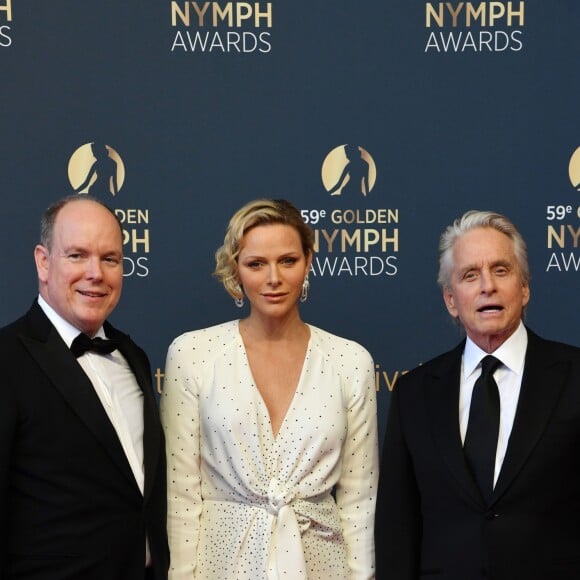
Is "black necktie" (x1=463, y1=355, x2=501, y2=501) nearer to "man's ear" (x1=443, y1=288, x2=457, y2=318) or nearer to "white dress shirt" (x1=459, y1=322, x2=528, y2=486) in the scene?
"white dress shirt" (x1=459, y1=322, x2=528, y2=486)

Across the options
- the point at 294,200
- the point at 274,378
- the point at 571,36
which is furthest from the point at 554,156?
the point at 274,378

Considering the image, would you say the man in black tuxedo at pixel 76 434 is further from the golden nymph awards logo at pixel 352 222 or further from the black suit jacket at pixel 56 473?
the golden nymph awards logo at pixel 352 222

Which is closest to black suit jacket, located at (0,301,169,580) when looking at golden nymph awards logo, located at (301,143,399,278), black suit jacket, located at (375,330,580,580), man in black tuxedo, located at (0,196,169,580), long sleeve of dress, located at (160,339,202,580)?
man in black tuxedo, located at (0,196,169,580)

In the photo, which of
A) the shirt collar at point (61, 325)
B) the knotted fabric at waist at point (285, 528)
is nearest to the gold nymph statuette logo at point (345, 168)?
the knotted fabric at waist at point (285, 528)

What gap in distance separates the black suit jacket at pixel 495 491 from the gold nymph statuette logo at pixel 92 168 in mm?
1588

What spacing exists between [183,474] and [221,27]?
5.85 feet

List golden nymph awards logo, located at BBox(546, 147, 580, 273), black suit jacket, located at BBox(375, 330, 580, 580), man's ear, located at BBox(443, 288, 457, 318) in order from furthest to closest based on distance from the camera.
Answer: golden nymph awards logo, located at BBox(546, 147, 580, 273)
man's ear, located at BBox(443, 288, 457, 318)
black suit jacket, located at BBox(375, 330, 580, 580)

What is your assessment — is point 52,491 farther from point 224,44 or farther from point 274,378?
point 224,44

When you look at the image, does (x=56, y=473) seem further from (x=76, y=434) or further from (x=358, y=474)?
(x=358, y=474)

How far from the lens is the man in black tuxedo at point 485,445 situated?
7.83ft

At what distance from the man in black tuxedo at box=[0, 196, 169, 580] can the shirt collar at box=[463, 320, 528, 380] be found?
874 mm

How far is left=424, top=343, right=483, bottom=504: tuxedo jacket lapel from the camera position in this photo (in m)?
2.44

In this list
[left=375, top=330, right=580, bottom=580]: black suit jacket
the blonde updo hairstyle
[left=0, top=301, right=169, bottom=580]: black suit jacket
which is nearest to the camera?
[left=0, top=301, right=169, bottom=580]: black suit jacket

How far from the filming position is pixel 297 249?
279 cm
